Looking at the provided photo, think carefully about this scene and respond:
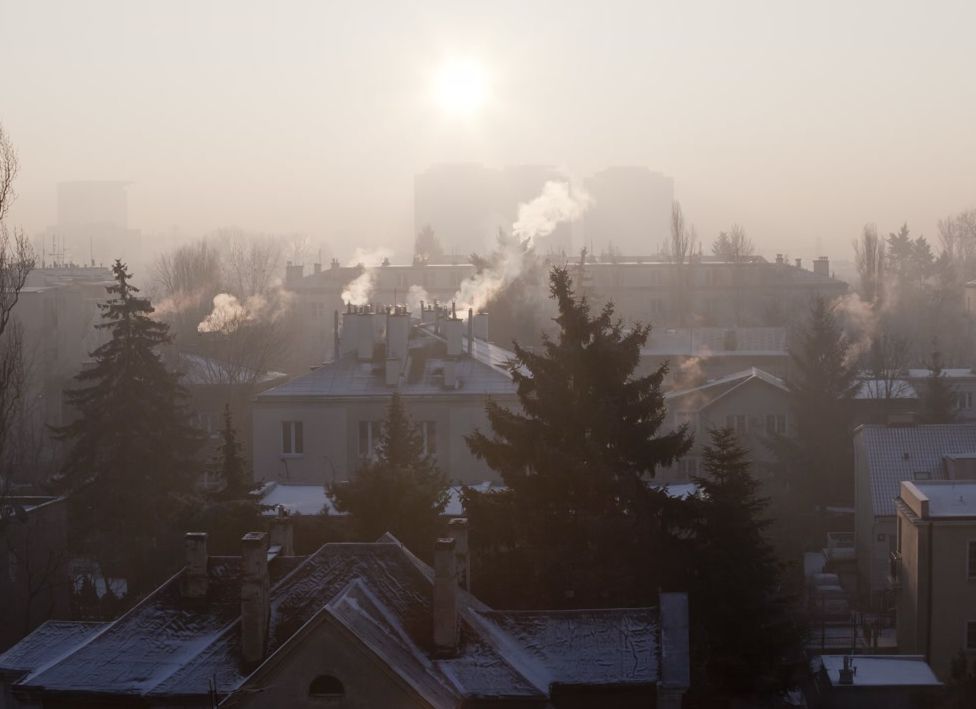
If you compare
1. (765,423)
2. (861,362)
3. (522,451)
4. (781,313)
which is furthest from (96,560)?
(781,313)

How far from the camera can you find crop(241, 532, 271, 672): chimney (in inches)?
714

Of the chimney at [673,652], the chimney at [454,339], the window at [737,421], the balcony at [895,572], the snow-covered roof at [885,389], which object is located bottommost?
the balcony at [895,572]

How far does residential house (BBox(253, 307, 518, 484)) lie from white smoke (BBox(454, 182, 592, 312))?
2935 centimetres

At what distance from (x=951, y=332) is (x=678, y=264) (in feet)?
53.8

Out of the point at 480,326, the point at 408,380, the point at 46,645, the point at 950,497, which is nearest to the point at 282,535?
the point at 46,645

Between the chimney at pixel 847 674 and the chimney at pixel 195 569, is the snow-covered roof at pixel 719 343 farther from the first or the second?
the chimney at pixel 195 569

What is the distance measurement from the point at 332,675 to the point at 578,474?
9.60m

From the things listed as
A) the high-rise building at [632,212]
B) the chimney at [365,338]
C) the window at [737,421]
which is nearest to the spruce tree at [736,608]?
the chimney at [365,338]

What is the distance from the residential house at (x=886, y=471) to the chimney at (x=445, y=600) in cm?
1966

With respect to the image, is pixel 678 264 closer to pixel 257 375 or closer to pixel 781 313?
pixel 781 313

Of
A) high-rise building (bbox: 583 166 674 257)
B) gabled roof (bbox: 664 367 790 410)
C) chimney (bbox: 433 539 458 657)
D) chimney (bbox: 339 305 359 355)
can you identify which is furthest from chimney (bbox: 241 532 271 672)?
high-rise building (bbox: 583 166 674 257)

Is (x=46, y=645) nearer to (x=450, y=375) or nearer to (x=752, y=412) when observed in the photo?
(x=450, y=375)

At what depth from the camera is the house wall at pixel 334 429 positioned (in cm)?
4188

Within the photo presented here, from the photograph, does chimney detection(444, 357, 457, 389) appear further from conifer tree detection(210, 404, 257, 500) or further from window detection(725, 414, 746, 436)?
window detection(725, 414, 746, 436)
